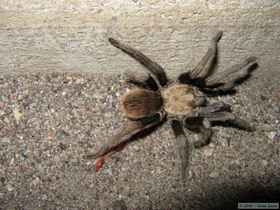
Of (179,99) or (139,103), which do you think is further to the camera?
(179,99)

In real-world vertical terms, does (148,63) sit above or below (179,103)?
above

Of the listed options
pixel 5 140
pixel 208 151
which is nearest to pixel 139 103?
pixel 208 151

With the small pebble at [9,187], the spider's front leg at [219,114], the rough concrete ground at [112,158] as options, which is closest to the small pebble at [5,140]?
the rough concrete ground at [112,158]

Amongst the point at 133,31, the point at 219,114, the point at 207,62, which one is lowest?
the point at 219,114

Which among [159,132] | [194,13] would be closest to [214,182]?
[159,132]

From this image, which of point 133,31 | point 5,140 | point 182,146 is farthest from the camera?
point 5,140

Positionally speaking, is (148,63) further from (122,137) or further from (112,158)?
(112,158)

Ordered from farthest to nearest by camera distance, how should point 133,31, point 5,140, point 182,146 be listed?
point 5,140, point 182,146, point 133,31
